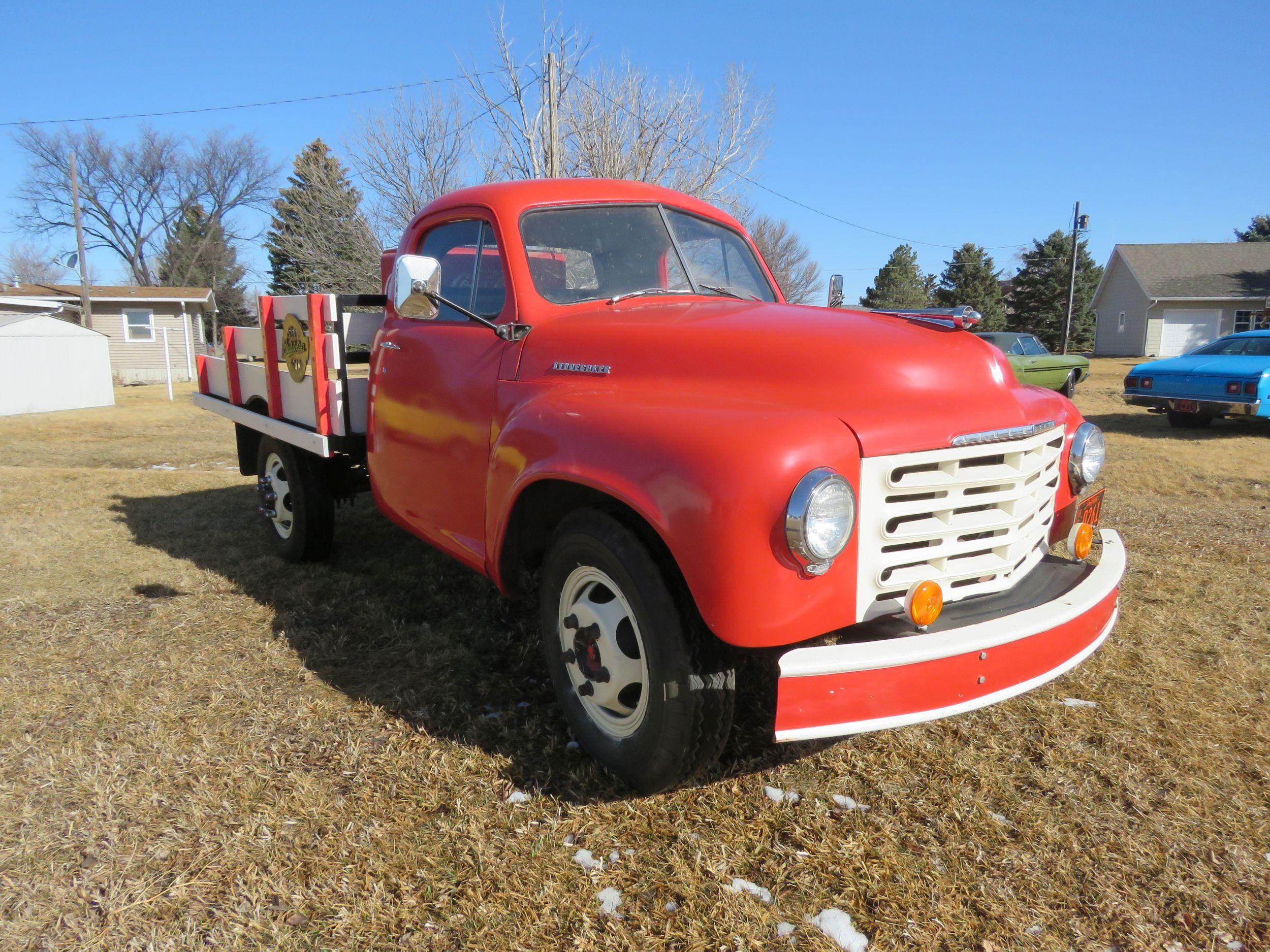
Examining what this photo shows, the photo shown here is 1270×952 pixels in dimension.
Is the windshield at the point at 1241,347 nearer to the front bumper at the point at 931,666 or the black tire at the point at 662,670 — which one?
the front bumper at the point at 931,666

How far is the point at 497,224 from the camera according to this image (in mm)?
3340

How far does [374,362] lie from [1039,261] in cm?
4779

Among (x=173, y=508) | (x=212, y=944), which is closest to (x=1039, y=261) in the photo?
(x=173, y=508)

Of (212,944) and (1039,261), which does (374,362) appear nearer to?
(212,944)

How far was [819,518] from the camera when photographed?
6.72 ft

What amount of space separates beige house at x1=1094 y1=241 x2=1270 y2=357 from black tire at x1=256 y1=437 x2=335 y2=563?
3856 centimetres

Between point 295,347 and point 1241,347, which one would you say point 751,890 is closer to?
point 295,347

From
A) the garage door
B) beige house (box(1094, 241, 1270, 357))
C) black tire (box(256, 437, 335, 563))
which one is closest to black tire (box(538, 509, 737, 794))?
black tire (box(256, 437, 335, 563))

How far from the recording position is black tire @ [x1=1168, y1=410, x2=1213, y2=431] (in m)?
12.0

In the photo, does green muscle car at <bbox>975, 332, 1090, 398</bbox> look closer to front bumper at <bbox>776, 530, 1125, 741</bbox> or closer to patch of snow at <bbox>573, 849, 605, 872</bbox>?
front bumper at <bbox>776, 530, 1125, 741</bbox>

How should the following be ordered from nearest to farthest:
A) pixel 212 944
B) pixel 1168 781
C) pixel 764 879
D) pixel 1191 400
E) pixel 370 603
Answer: pixel 212 944, pixel 764 879, pixel 1168 781, pixel 370 603, pixel 1191 400

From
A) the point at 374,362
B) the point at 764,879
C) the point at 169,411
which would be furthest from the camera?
the point at 169,411

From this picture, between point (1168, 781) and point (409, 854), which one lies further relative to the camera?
point (1168, 781)

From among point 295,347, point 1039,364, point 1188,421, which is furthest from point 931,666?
point 1039,364
